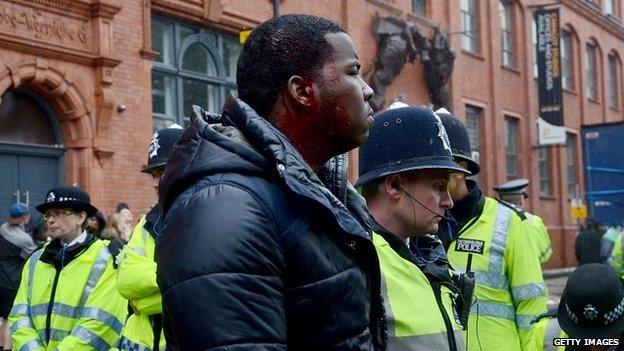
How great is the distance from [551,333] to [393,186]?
152cm

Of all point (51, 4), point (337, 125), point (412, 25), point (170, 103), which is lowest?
point (337, 125)

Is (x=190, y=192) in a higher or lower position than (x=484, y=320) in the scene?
higher

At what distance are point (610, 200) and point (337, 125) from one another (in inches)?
643

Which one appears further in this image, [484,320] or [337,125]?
[484,320]

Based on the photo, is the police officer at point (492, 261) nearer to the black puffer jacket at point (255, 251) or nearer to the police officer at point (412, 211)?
the police officer at point (412, 211)

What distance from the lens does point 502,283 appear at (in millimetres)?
4816

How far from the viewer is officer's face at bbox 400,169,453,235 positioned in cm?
325

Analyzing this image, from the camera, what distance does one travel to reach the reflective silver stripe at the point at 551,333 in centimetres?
437

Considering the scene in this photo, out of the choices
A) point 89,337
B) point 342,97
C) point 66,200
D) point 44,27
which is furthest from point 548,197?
point 342,97

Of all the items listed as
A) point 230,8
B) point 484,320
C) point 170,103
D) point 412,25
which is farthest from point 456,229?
point 412,25

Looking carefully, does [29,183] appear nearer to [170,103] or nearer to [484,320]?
[170,103]

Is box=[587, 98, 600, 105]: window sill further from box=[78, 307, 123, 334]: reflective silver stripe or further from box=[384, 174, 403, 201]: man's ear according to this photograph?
box=[384, 174, 403, 201]: man's ear

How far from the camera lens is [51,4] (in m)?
12.8

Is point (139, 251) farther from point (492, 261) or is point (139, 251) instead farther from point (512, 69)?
point (512, 69)
